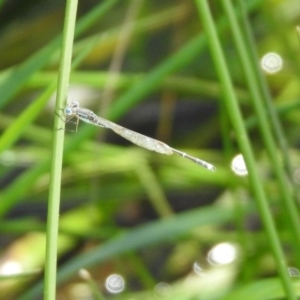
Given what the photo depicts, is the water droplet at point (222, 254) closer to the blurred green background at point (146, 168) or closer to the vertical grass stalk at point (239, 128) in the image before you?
the blurred green background at point (146, 168)

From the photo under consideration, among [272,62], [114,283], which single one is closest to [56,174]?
[114,283]

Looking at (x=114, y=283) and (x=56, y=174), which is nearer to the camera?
(x=56, y=174)

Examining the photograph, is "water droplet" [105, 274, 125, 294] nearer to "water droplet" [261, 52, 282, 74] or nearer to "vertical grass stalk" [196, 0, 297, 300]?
"water droplet" [261, 52, 282, 74]

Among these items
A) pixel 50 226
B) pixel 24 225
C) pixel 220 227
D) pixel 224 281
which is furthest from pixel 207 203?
pixel 50 226

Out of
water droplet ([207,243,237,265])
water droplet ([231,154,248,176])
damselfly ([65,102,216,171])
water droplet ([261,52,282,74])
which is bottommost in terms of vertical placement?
damselfly ([65,102,216,171])

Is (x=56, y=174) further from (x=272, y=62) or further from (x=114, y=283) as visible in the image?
(x=272, y=62)

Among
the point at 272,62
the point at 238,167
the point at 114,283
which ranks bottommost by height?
the point at 114,283

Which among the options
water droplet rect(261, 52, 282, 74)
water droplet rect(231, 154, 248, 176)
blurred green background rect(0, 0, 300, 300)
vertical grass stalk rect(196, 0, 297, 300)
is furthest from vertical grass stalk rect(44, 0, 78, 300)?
water droplet rect(261, 52, 282, 74)

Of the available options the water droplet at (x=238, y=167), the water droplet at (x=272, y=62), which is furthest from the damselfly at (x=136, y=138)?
the water droplet at (x=272, y=62)

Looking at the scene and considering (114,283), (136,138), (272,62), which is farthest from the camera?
(272,62)

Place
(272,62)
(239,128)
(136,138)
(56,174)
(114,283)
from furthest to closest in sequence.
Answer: (272,62)
(114,283)
(136,138)
(239,128)
(56,174)
